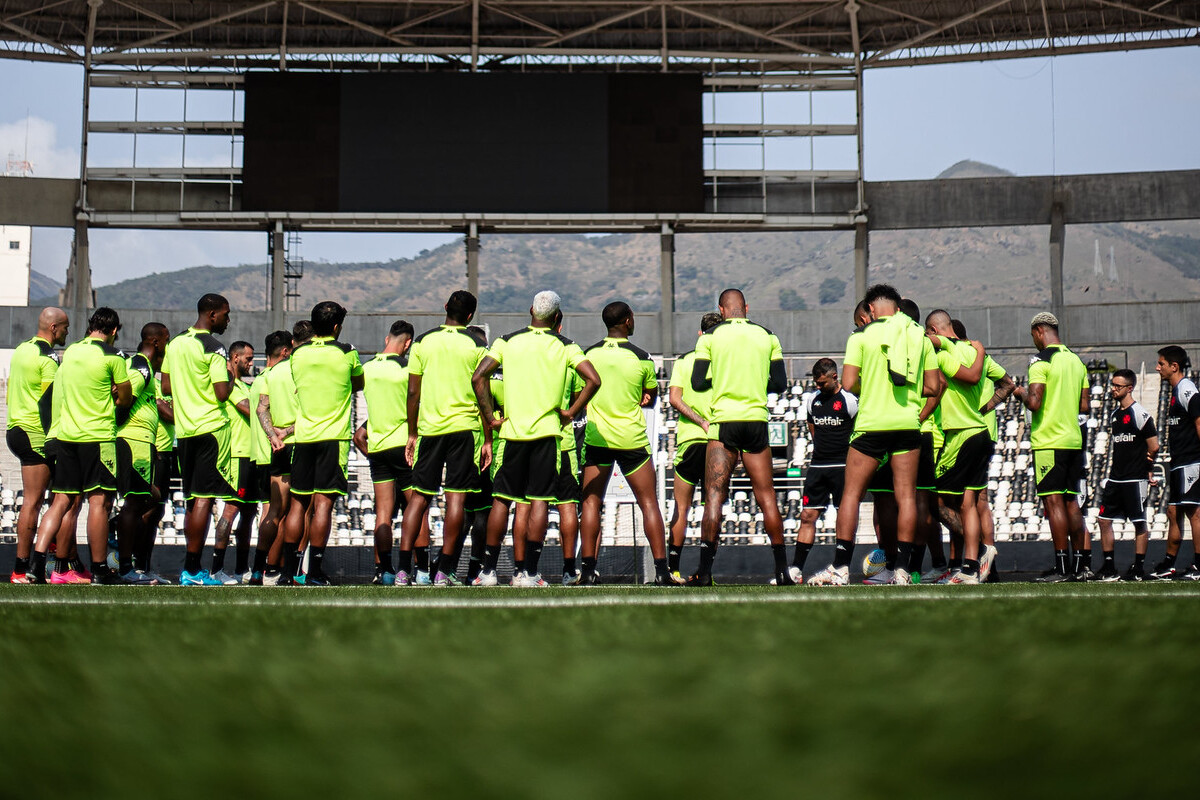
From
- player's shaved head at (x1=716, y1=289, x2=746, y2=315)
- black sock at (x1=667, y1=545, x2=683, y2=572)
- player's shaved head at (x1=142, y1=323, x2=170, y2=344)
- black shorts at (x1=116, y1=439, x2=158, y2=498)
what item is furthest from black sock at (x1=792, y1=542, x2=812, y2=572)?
player's shaved head at (x1=142, y1=323, x2=170, y2=344)

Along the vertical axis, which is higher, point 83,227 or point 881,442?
point 83,227

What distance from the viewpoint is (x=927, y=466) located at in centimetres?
879

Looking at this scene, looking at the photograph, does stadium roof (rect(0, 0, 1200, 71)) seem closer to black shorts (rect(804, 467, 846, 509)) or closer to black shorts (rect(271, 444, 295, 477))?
black shorts (rect(804, 467, 846, 509))

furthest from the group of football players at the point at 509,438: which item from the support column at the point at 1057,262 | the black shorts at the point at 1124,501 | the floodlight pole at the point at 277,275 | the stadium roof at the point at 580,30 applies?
the support column at the point at 1057,262

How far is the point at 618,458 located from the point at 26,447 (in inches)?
174

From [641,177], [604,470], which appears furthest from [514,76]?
[604,470]

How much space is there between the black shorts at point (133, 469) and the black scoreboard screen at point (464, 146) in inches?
797

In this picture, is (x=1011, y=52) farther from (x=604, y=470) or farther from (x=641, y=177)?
(x=604, y=470)

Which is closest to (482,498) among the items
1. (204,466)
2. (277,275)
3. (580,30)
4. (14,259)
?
(204,466)

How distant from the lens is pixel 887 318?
793 cm

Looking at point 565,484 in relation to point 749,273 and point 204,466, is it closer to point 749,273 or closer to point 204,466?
point 204,466

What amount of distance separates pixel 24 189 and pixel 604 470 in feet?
89.9

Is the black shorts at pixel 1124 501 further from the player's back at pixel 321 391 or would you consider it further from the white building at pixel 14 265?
the white building at pixel 14 265

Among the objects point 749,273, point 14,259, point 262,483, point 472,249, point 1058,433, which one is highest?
point 749,273
